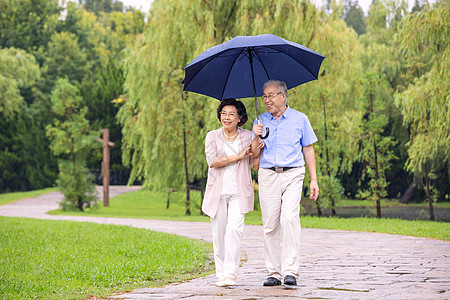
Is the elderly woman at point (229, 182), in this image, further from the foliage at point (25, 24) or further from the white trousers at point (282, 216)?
the foliage at point (25, 24)

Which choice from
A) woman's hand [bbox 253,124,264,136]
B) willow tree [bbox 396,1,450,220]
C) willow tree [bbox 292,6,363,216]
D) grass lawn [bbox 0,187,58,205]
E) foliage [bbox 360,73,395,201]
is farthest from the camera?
grass lawn [bbox 0,187,58,205]

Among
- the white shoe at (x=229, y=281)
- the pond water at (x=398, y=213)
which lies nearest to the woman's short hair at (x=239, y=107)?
the white shoe at (x=229, y=281)

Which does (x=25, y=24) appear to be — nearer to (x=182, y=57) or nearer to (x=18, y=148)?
(x=18, y=148)

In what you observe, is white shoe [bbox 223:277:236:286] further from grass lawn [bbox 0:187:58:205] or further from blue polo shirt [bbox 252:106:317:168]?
grass lawn [bbox 0:187:58:205]

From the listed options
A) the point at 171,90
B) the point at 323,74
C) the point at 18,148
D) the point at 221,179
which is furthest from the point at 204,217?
the point at 18,148

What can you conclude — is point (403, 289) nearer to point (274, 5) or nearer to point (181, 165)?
point (274, 5)

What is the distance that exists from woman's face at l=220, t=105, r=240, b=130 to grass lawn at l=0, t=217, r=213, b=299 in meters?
1.81

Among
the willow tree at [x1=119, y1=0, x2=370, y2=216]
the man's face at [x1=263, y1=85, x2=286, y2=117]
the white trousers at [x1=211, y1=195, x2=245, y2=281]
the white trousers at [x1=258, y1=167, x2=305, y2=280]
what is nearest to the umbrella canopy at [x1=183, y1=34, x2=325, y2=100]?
the man's face at [x1=263, y1=85, x2=286, y2=117]

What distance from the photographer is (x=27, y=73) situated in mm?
40406

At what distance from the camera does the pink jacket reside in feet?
18.7

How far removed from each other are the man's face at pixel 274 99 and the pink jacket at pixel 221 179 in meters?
0.34

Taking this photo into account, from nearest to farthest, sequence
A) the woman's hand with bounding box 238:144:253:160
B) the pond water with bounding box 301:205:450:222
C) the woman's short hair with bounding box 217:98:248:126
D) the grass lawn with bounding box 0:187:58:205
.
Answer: the woman's hand with bounding box 238:144:253:160 → the woman's short hair with bounding box 217:98:248:126 → the pond water with bounding box 301:205:450:222 → the grass lawn with bounding box 0:187:58:205

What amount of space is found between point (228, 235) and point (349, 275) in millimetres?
1419

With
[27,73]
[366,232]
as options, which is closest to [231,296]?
[366,232]
